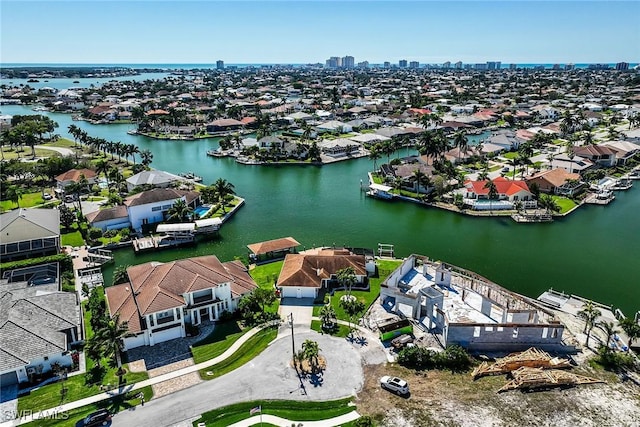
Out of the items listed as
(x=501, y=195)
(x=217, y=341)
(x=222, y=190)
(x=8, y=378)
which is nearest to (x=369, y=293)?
(x=217, y=341)

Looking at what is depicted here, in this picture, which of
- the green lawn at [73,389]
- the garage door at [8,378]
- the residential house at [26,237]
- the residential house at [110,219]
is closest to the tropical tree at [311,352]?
the green lawn at [73,389]

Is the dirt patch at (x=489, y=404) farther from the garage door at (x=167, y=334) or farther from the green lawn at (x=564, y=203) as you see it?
the green lawn at (x=564, y=203)

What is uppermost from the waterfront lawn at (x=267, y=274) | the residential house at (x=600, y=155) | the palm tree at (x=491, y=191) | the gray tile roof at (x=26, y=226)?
the residential house at (x=600, y=155)

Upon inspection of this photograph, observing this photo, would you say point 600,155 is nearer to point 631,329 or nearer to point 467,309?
point 631,329

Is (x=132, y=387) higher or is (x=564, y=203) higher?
(x=564, y=203)

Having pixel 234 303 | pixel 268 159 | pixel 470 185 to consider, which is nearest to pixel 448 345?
pixel 234 303

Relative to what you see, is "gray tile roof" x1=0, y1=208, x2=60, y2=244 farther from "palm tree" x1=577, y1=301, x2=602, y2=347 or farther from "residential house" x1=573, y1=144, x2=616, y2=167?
"residential house" x1=573, y1=144, x2=616, y2=167

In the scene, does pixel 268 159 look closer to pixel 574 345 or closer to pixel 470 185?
pixel 470 185
